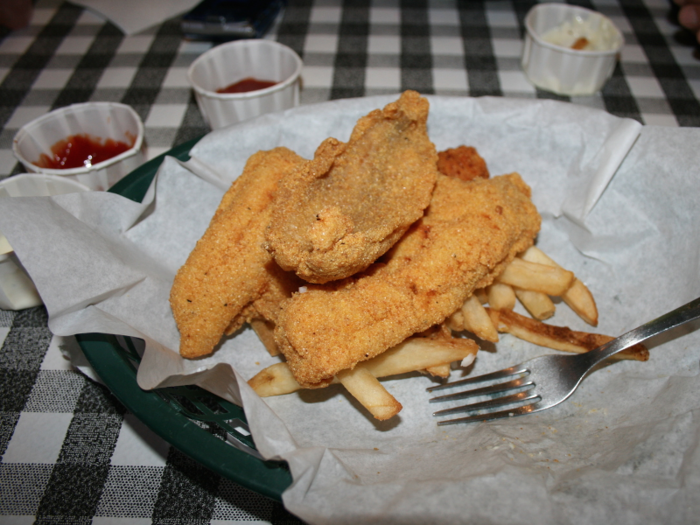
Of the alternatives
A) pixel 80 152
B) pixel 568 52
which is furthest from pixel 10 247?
pixel 568 52

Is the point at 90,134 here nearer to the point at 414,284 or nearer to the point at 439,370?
the point at 414,284

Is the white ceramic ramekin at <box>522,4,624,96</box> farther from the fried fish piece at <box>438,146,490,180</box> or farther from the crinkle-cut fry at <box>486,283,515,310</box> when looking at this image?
the crinkle-cut fry at <box>486,283,515,310</box>

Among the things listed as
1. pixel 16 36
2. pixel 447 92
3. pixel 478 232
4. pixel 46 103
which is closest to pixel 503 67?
pixel 447 92

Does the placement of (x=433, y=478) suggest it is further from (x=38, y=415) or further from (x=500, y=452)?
(x=38, y=415)

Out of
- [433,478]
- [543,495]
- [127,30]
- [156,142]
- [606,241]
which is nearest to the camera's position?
[543,495]

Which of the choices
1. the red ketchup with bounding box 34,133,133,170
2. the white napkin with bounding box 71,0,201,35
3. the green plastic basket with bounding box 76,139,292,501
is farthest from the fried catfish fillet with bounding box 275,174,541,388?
the white napkin with bounding box 71,0,201,35

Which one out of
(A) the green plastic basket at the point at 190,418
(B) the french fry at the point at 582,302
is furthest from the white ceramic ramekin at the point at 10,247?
(B) the french fry at the point at 582,302

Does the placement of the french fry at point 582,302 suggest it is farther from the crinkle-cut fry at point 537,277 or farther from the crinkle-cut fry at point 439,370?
the crinkle-cut fry at point 439,370
